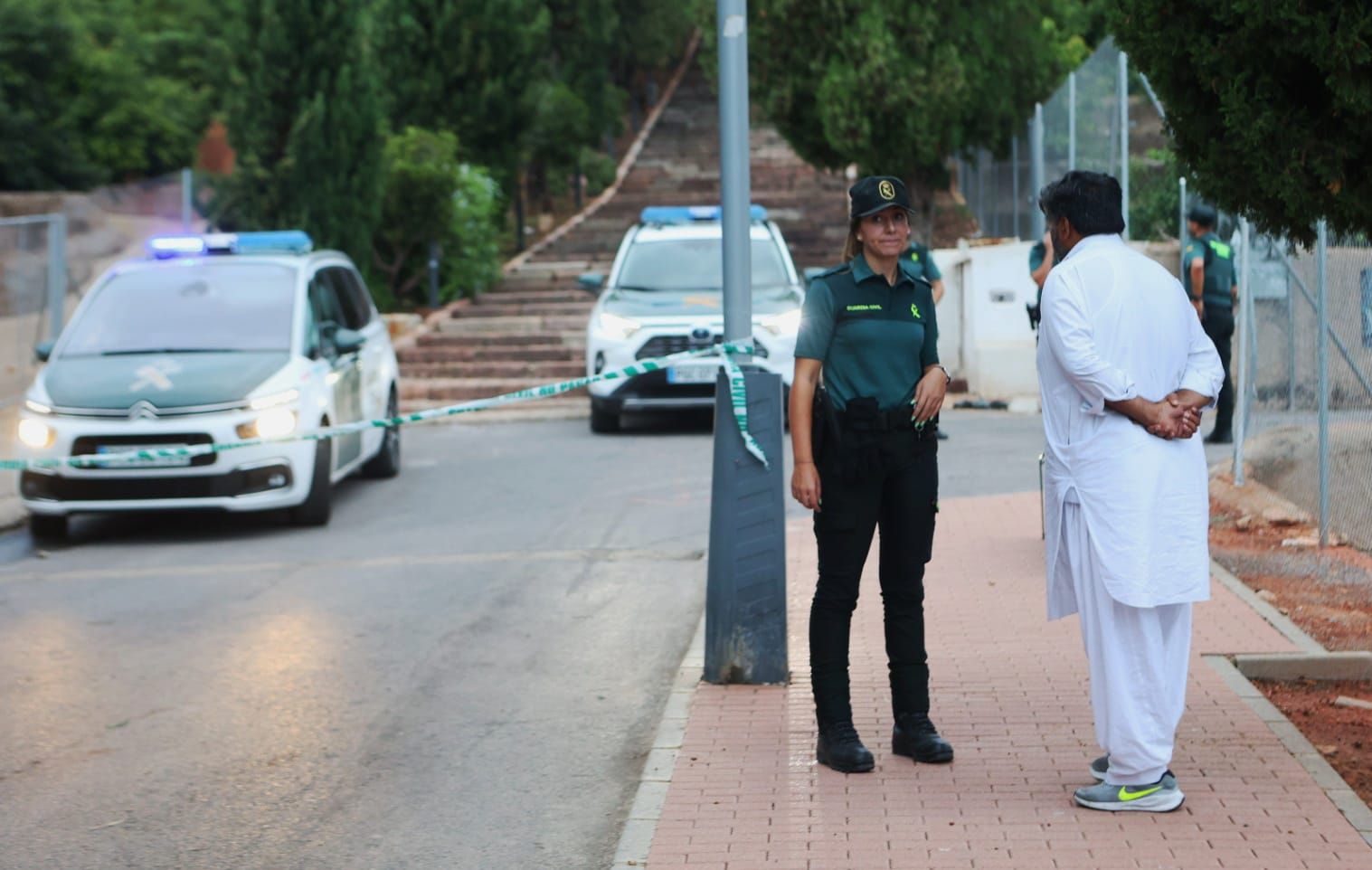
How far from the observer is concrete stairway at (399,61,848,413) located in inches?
842

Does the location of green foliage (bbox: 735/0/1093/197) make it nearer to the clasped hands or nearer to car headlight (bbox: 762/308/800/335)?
car headlight (bbox: 762/308/800/335)

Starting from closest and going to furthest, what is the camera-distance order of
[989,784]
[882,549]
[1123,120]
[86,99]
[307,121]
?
[989,784]
[882,549]
[1123,120]
[307,121]
[86,99]

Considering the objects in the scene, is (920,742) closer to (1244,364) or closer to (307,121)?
(1244,364)

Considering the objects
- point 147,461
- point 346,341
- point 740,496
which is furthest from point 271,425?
point 740,496

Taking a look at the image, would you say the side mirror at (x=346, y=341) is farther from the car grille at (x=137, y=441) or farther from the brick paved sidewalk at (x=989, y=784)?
the brick paved sidewalk at (x=989, y=784)

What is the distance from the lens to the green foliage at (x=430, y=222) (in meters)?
24.7

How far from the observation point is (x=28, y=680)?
7867mm

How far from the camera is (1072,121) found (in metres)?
17.8

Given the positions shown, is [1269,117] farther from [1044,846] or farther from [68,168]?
[68,168]

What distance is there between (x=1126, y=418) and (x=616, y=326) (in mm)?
11978

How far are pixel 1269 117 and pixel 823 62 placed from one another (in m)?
21.2

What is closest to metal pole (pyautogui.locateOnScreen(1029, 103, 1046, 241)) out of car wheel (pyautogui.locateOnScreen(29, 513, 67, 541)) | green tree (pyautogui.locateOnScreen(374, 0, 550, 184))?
green tree (pyautogui.locateOnScreen(374, 0, 550, 184))

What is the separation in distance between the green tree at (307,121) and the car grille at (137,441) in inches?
484

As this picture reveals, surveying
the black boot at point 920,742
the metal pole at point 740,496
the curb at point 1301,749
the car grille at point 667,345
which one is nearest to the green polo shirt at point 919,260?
the car grille at point 667,345
